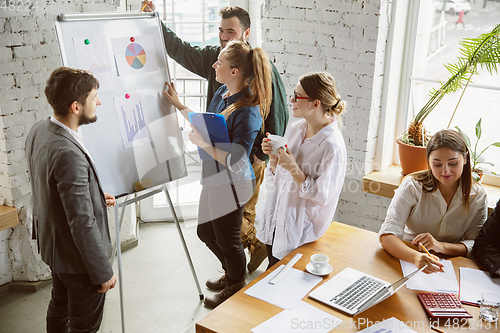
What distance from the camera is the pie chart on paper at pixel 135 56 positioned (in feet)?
7.72

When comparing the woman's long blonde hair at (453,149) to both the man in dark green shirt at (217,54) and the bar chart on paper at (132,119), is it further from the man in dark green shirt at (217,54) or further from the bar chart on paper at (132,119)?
the bar chart on paper at (132,119)

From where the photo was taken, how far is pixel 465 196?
6.99 ft

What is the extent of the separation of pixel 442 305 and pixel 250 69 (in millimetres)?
1441

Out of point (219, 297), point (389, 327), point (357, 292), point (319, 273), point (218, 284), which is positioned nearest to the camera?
point (389, 327)

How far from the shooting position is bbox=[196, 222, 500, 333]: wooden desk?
1.58 meters

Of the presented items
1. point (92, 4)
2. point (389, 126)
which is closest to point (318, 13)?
point (389, 126)

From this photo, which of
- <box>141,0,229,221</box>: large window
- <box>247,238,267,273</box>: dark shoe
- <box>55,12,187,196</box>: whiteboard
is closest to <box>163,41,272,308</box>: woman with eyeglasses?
<box>55,12,187,196</box>: whiteboard

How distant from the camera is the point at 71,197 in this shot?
1.82 meters

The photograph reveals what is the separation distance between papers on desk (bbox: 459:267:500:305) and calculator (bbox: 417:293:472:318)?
2.9 inches

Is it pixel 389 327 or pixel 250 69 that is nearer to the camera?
pixel 389 327

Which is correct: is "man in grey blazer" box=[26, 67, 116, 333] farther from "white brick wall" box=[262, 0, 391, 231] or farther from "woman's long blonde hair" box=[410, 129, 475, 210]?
"white brick wall" box=[262, 0, 391, 231]

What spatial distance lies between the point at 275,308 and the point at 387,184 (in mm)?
1760

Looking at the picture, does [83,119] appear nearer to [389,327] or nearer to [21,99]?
[21,99]

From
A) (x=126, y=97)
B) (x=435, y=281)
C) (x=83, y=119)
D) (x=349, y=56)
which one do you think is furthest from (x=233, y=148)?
(x=349, y=56)
